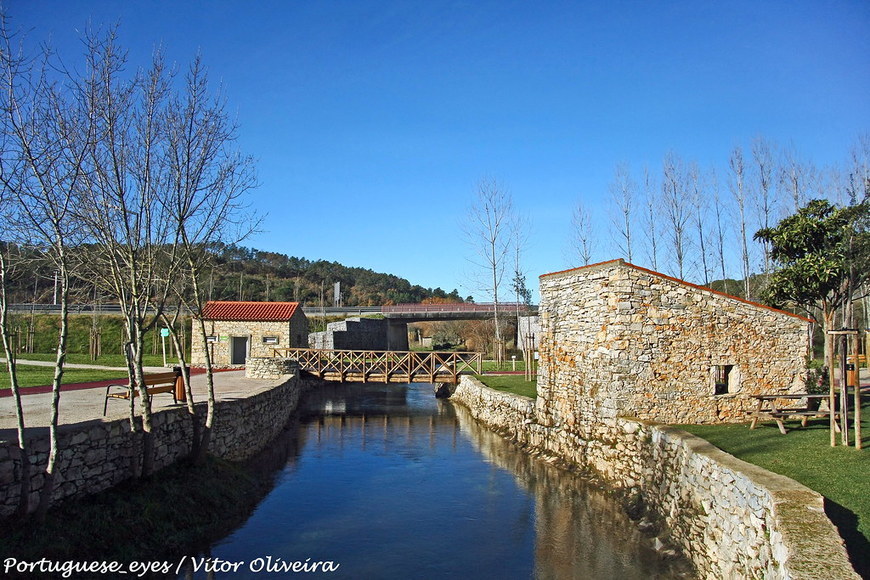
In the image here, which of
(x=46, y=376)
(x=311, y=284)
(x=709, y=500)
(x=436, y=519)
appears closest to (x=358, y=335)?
(x=46, y=376)

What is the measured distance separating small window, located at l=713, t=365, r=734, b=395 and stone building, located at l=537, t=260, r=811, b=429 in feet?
0.10

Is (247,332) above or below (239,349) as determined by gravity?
above

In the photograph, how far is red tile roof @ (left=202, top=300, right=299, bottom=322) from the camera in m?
29.7

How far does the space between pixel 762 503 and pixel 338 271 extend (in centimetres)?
8933

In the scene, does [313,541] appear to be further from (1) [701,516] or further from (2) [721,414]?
(2) [721,414]

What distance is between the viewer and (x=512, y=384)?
836 inches

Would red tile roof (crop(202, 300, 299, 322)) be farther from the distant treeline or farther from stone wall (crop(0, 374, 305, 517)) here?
the distant treeline

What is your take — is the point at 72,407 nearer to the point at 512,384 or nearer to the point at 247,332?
the point at 512,384

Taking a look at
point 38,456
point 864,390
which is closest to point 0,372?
point 38,456

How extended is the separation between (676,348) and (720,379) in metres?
2.00

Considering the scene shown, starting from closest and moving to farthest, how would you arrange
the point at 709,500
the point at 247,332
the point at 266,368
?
1. the point at 709,500
2. the point at 266,368
3. the point at 247,332

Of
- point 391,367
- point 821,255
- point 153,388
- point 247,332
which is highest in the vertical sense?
point 821,255

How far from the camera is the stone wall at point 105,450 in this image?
6113 mm

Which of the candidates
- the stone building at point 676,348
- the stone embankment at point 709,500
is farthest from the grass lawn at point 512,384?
the stone building at point 676,348
